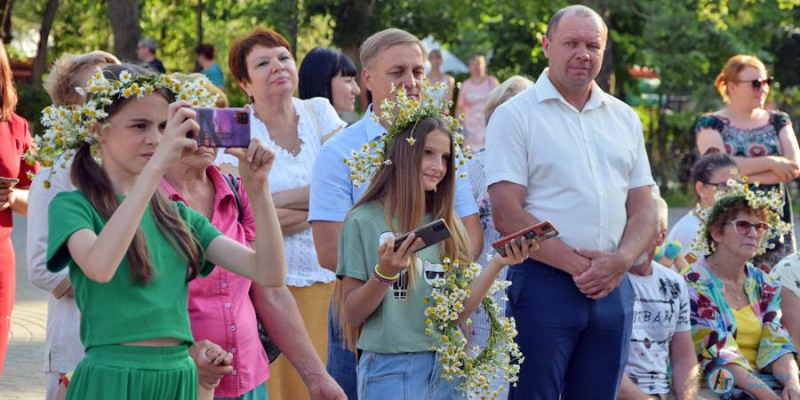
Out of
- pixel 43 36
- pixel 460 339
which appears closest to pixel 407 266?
pixel 460 339

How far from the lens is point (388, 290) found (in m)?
4.50

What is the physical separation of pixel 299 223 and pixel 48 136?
6.75 feet

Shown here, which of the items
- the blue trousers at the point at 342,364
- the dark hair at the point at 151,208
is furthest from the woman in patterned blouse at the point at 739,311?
the dark hair at the point at 151,208

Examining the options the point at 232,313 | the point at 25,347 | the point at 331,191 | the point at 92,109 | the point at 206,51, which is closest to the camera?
the point at 92,109

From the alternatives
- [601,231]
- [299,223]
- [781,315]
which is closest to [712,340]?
[781,315]

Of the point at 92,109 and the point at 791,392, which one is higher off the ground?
the point at 92,109

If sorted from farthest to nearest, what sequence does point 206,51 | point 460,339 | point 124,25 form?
1. point 206,51
2. point 124,25
3. point 460,339

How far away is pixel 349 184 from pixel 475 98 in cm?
1552

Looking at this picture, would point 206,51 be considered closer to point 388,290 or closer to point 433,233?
point 388,290

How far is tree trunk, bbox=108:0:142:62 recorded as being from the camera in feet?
57.9

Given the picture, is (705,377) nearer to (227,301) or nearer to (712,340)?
(712,340)

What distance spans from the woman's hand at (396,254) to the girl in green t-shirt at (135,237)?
621 millimetres

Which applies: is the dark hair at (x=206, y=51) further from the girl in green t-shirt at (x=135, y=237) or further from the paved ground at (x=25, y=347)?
→ the girl in green t-shirt at (x=135, y=237)

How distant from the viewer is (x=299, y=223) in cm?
556
